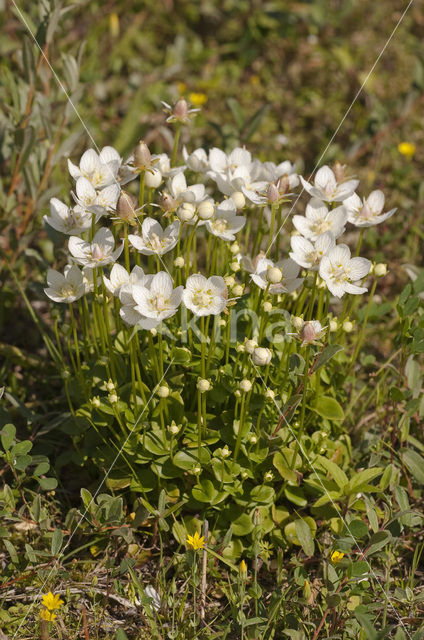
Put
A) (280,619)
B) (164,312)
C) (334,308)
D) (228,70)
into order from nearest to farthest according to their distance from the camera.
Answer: (164,312) → (280,619) → (334,308) → (228,70)

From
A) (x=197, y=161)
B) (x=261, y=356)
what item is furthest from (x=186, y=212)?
(x=261, y=356)

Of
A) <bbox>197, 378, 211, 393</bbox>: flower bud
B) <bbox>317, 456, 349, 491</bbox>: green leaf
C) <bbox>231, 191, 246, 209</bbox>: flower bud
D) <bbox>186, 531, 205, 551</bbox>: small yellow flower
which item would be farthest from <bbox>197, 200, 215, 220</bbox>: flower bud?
<bbox>186, 531, 205, 551</bbox>: small yellow flower

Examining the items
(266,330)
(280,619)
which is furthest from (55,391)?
(280,619)

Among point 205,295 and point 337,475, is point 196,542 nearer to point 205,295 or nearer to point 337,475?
point 337,475

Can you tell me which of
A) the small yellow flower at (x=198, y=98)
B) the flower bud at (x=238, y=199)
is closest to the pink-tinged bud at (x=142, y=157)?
the flower bud at (x=238, y=199)

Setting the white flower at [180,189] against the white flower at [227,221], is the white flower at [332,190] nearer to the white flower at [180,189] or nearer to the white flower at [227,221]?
the white flower at [227,221]

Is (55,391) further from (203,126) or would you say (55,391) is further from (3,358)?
(203,126)
